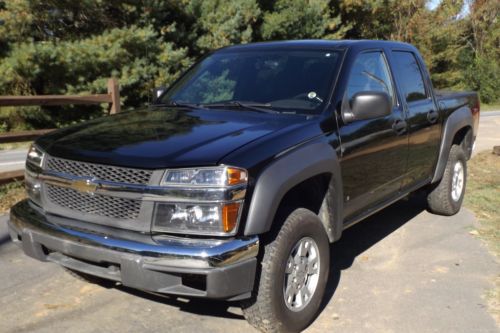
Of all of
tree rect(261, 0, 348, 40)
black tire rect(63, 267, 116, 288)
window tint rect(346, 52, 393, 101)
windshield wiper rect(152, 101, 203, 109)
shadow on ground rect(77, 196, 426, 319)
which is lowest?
shadow on ground rect(77, 196, 426, 319)

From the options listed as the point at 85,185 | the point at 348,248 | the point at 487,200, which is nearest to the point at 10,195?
the point at 85,185

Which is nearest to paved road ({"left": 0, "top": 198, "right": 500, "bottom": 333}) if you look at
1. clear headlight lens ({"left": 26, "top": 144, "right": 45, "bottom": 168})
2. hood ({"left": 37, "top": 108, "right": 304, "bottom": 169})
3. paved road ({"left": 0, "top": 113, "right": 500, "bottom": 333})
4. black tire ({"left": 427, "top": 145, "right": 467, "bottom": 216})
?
paved road ({"left": 0, "top": 113, "right": 500, "bottom": 333})

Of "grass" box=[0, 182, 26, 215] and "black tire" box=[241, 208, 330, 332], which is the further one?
"grass" box=[0, 182, 26, 215]

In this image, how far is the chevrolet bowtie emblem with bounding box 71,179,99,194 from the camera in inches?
124

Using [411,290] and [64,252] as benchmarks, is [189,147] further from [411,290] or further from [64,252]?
[411,290]

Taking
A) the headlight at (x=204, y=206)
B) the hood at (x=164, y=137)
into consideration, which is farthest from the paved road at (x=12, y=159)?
the headlight at (x=204, y=206)

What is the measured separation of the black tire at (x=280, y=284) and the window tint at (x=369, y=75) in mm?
1179

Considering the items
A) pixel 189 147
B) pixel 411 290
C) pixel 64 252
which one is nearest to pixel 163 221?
pixel 189 147

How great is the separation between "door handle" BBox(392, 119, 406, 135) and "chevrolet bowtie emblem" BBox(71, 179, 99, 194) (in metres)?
2.57

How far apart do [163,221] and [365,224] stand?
3521 mm

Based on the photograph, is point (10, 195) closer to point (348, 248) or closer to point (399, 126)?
point (348, 248)

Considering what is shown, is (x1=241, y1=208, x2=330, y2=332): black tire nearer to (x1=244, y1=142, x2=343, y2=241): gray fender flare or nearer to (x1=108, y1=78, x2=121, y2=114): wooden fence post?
(x1=244, y1=142, x2=343, y2=241): gray fender flare

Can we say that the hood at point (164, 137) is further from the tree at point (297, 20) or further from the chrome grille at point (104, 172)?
the tree at point (297, 20)

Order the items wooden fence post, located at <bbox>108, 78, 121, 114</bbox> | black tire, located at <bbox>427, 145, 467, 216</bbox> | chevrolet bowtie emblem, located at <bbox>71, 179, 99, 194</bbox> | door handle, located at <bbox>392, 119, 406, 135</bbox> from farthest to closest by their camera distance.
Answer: wooden fence post, located at <bbox>108, 78, 121, 114</bbox>, black tire, located at <bbox>427, 145, 467, 216</bbox>, door handle, located at <bbox>392, 119, 406, 135</bbox>, chevrolet bowtie emblem, located at <bbox>71, 179, 99, 194</bbox>
